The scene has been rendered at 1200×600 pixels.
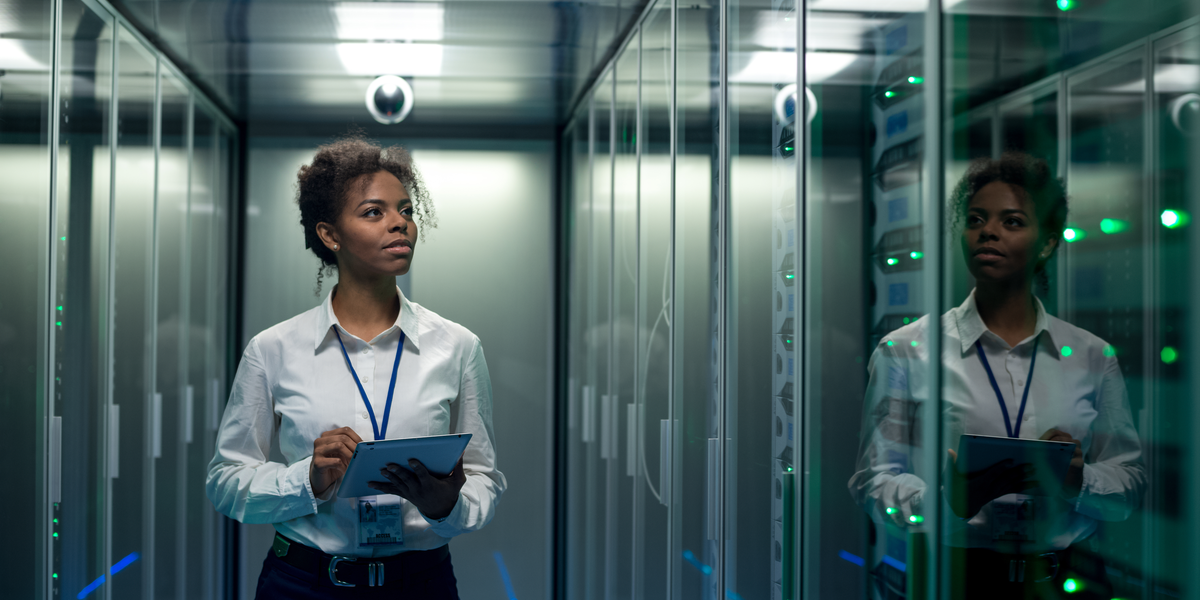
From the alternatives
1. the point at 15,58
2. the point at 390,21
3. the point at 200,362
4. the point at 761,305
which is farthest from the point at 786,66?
the point at 200,362

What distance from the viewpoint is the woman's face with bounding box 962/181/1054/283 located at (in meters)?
A: 0.74

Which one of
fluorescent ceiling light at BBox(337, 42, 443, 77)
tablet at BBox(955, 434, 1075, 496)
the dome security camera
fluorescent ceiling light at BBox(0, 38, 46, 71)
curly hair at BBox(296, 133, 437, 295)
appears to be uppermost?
fluorescent ceiling light at BBox(337, 42, 443, 77)

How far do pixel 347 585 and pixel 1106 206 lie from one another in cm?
155

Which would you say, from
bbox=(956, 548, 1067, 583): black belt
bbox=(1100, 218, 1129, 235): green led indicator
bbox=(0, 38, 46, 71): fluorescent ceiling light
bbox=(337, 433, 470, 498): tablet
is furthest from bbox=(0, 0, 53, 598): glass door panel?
bbox=(1100, 218, 1129, 235): green led indicator

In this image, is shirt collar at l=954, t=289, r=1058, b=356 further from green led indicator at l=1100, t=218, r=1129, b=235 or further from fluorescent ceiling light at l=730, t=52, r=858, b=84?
fluorescent ceiling light at l=730, t=52, r=858, b=84

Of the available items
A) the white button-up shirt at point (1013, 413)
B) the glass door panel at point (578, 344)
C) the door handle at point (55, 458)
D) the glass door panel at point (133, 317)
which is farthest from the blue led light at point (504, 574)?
the white button-up shirt at point (1013, 413)

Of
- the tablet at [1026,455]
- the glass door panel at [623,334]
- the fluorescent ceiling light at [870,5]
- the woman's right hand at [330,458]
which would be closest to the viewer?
the tablet at [1026,455]

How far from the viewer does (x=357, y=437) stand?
1620 millimetres

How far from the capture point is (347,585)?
1.62 m

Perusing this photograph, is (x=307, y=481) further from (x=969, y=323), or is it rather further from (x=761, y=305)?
(x=969, y=323)

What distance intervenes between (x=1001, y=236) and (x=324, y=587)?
1.49 meters

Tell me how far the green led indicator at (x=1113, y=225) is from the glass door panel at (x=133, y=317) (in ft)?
8.63

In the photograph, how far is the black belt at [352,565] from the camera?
5.33 feet

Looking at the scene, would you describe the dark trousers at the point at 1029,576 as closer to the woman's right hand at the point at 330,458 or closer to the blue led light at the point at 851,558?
the blue led light at the point at 851,558
